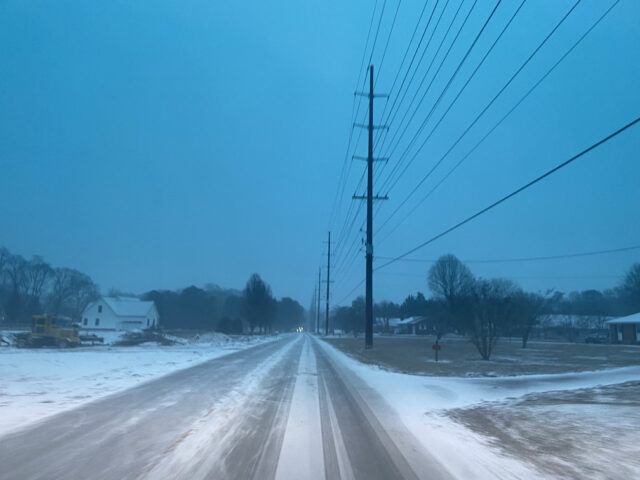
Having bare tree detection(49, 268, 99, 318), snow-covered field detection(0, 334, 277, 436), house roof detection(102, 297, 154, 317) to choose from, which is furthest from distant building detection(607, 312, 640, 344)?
bare tree detection(49, 268, 99, 318)

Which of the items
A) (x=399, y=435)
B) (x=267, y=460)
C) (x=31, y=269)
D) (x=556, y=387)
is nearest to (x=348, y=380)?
(x=556, y=387)

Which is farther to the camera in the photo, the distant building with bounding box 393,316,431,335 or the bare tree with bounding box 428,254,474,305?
the distant building with bounding box 393,316,431,335

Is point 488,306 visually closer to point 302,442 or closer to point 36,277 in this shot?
point 302,442

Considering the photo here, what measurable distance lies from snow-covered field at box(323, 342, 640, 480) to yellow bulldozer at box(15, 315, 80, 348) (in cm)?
3269

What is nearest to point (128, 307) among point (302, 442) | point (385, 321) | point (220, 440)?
point (385, 321)

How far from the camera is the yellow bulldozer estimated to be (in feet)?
138

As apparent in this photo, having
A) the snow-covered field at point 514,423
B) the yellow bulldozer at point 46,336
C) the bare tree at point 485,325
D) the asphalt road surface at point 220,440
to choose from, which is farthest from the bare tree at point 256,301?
the asphalt road surface at point 220,440

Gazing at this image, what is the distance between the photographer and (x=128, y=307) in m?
94.1

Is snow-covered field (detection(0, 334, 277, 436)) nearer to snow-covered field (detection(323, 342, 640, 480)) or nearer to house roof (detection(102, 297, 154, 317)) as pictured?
snow-covered field (detection(323, 342, 640, 480))

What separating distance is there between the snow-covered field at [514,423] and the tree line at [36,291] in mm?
89542

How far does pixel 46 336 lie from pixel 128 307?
52.4m

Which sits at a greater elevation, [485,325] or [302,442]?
[485,325]

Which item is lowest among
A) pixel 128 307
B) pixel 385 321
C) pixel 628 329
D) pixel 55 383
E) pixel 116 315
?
pixel 55 383

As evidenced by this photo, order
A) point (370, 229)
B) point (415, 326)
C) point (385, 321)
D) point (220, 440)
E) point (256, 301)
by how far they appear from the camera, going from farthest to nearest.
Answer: point (385, 321), point (415, 326), point (256, 301), point (370, 229), point (220, 440)
